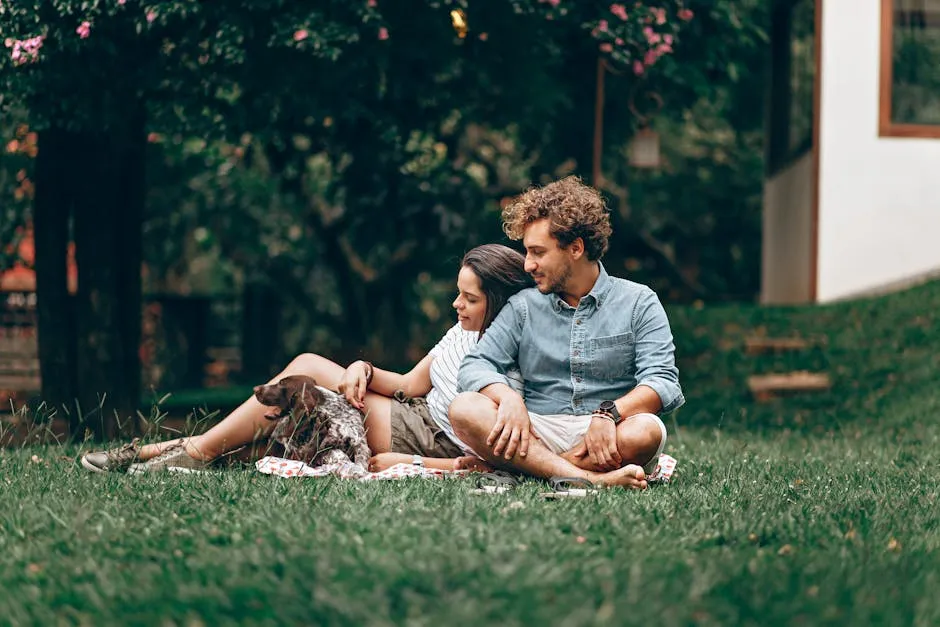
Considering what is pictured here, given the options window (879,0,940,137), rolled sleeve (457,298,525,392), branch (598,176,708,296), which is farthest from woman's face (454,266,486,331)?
branch (598,176,708,296)

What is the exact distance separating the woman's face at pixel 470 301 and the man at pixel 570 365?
20cm

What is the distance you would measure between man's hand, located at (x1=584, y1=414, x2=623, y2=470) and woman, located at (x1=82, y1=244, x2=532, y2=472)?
1.84ft

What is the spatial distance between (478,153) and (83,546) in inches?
526

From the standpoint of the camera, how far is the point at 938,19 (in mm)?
13383

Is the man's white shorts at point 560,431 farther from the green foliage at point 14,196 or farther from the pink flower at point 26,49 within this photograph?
the green foliage at point 14,196

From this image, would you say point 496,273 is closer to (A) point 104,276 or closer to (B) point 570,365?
(B) point 570,365

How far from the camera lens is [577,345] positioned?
5.17 metres

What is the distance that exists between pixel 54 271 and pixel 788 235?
943 cm

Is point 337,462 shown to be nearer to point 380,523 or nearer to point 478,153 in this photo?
point 380,523

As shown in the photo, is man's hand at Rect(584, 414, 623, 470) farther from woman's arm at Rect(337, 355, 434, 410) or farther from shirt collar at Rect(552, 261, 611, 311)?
woman's arm at Rect(337, 355, 434, 410)

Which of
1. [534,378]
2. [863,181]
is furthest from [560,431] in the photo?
[863,181]

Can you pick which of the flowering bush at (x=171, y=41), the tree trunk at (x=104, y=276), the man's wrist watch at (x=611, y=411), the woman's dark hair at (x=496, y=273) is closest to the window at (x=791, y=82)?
the flowering bush at (x=171, y=41)

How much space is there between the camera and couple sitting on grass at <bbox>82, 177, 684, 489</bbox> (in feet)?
16.1

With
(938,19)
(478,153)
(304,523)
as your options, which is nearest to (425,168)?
(478,153)
